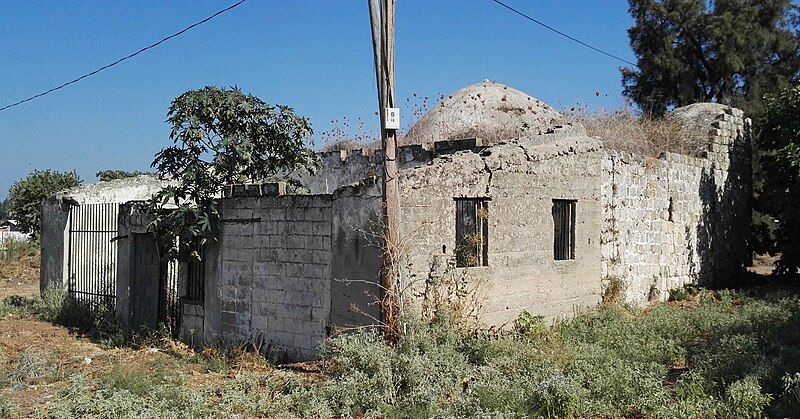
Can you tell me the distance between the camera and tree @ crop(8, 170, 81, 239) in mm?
24859

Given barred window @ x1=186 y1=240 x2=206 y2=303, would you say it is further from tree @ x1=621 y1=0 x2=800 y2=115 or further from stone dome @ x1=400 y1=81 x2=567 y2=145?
tree @ x1=621 y1=0 x2=800 y2=115

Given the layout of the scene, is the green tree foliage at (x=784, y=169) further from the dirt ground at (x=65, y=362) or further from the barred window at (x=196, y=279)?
the dirt ground at (x=65, y=362)

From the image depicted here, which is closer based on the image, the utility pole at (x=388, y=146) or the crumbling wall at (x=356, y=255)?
the utility pole at (x=388, y=146)

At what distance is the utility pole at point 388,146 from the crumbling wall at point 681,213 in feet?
17.4

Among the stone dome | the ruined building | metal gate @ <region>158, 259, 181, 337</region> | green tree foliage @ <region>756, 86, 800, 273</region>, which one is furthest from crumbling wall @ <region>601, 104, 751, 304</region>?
metal gate @ <region>158, 259, 181, 337</region>

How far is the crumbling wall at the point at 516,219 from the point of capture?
891cm

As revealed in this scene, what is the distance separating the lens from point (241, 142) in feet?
37.0

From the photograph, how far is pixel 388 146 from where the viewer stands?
8.53 m

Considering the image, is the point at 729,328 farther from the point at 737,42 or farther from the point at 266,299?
the point at 737,42

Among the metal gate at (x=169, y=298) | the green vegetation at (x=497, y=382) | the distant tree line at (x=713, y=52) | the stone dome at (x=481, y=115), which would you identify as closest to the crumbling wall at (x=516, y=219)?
the green vegetation at (x=497, y=382)

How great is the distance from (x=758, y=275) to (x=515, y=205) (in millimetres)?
9972

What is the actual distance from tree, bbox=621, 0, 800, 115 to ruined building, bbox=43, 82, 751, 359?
16110mm

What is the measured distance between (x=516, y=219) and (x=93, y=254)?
878 cm

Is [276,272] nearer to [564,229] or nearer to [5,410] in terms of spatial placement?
[5,410]
